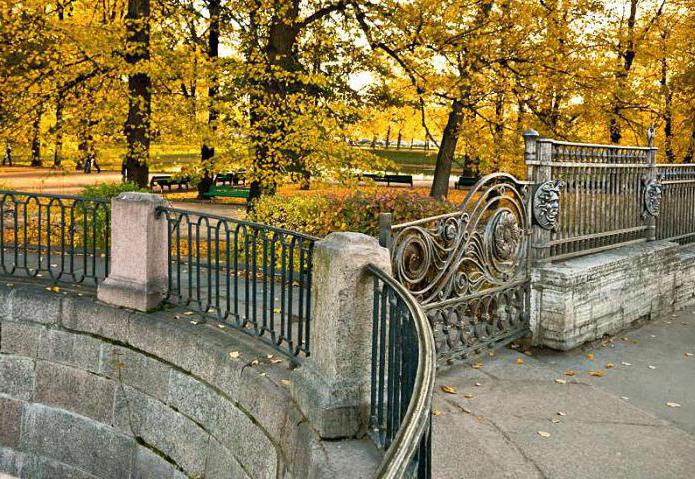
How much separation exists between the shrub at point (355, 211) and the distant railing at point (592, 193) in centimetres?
141

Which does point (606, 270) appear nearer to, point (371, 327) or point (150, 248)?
point (371, 327)

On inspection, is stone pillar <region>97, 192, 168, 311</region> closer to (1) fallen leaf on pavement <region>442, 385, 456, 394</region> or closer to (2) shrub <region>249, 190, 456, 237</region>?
(2) shrub <region>249, 190, 456, 237</region>

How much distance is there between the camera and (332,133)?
13.2 meters

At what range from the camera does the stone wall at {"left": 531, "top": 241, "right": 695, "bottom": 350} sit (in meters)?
6.73

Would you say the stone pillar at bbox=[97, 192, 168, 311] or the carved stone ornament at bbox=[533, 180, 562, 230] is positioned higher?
the carved stone ornament at bbox=[533, 180, 562, 230]

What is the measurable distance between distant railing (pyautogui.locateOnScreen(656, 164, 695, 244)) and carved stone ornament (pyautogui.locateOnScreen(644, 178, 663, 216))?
0.21m

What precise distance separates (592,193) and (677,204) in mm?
2701

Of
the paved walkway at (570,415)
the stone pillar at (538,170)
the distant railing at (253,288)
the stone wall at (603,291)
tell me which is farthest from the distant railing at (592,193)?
the distant railing at (253,288)

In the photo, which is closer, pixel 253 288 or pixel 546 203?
pixel 253 288

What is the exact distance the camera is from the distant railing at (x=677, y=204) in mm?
9023

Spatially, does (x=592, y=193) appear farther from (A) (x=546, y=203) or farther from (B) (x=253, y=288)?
(B) (x=253, y=288)

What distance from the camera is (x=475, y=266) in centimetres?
636

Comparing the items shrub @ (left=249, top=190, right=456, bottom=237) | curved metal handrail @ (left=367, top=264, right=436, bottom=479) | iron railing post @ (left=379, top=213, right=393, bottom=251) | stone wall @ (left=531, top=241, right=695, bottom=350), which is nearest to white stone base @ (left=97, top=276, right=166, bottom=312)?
shrub @ (left=249, top=190, right=456, bottom=237)

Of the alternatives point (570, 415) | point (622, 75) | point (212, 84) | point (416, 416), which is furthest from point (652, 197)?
point (622, 75)
